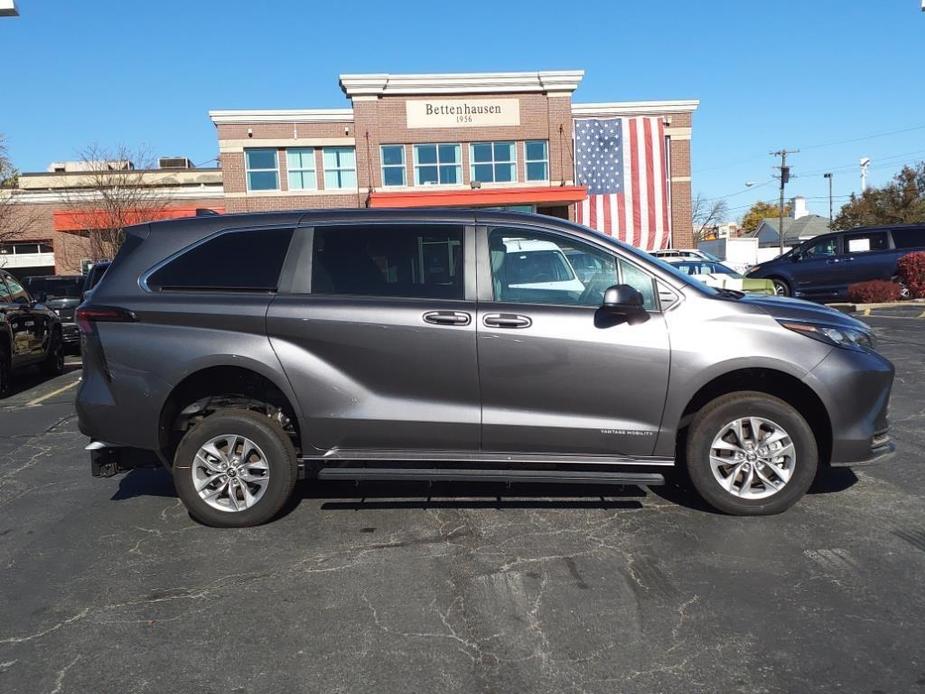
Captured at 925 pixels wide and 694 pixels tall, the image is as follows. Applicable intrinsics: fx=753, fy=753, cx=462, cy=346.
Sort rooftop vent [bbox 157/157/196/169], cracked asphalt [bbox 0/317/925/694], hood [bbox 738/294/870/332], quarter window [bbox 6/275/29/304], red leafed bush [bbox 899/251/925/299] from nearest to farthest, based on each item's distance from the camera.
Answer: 1. cracked asphalt [bbox 0/317/925/694]
2. hood [bbox 738/294/870/332]
3. quarter window [bbox 6/275/29/304]
4. red leafed bush [bbox 899/251/925/299]
5. rooftop vent [bbox 157/157/196/169]

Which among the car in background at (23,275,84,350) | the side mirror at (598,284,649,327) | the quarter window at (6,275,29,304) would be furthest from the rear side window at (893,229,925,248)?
the quarter window at (6,275,29,304)

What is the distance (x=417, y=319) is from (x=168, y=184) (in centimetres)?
3905

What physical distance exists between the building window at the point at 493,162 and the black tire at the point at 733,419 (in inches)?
1300

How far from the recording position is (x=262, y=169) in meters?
36.7

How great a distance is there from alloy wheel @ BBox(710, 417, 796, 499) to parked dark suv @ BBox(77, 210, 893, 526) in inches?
0.5

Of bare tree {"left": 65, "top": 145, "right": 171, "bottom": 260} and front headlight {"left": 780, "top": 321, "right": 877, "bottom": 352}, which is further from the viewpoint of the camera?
bare tree {"left": 65, "top": 145, "right": 171, "bottom": 260}

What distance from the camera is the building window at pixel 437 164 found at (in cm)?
3647

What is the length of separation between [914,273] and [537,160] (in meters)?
21.5

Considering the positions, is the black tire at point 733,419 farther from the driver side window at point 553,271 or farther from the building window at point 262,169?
the building window at point 262,169

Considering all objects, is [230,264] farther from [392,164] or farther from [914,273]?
[392,164]

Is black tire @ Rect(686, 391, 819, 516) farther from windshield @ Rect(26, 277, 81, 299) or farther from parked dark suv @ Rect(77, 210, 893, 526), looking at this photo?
windshield @ Rect(26, 277, 81, 299)

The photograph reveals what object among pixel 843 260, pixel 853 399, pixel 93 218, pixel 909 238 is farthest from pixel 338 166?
pixel 853 399

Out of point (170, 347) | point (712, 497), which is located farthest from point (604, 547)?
point (170, 347)

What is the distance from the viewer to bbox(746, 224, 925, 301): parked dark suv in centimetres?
1839
